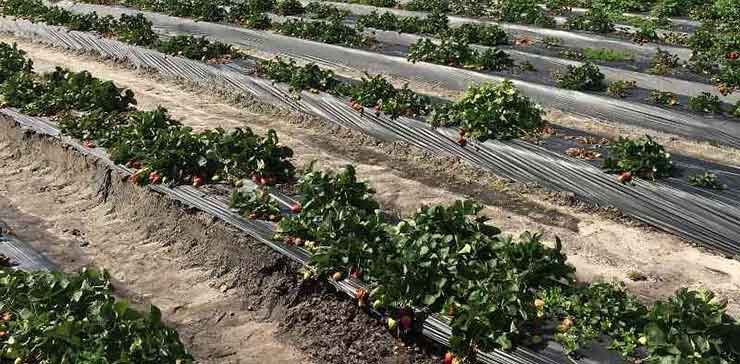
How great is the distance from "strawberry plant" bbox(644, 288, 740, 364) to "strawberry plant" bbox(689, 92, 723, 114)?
23.4 ft

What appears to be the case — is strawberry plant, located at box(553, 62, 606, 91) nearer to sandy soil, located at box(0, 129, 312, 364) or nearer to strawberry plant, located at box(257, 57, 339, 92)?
strawberry plant, located at box(257, 57, 339, 92)

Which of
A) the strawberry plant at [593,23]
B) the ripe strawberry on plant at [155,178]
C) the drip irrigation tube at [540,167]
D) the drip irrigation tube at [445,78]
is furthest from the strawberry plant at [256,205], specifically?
the strawberry plant at [593,23]

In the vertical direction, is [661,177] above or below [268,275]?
above

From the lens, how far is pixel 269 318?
6926mm

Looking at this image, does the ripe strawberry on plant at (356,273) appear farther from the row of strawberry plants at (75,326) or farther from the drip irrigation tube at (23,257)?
the drip irrigation tube at (23,257)

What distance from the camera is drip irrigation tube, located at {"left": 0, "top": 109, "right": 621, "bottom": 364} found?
17.5ft

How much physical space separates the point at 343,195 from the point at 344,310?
126 cm

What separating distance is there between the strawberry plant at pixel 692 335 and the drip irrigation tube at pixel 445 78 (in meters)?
6.68

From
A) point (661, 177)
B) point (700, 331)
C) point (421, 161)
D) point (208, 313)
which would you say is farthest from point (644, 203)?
point (208, 313)

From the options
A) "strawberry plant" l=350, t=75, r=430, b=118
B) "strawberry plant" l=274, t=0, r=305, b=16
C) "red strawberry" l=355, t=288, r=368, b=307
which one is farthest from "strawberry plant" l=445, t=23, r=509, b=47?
"red strawberry" l=355, t=288, r=368, b=307

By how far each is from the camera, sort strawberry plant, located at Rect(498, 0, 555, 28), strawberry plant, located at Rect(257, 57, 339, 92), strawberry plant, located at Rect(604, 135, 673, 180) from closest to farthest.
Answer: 1. strawberry plant, located at Rect(604, 135, 673, 180)
2. strawberry plant, located at Rect(257, 57, 339, 92)
3. strawberry plant, located at Rect(498, 0, 555, 28)

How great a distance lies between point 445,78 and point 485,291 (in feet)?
29.3

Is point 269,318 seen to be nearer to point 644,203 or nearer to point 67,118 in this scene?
point 644,203

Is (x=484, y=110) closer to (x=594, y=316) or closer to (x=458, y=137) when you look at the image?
(x=458, y=137)
